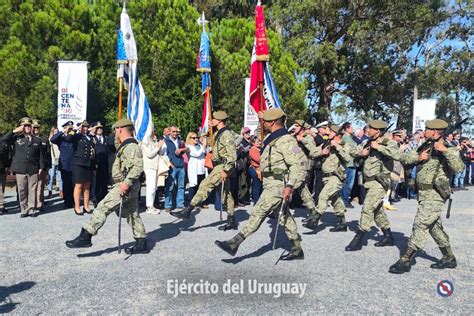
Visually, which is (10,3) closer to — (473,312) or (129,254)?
(129,254)

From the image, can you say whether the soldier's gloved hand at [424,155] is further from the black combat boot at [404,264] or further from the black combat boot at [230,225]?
the black combat boot at [230,225]

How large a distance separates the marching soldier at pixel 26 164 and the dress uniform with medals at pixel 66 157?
43 centimetres

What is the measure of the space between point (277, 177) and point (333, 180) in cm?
244

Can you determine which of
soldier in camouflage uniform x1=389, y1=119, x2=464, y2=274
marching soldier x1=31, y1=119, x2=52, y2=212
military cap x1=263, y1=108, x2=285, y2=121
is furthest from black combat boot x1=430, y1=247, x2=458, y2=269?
marching soldier x1=31, y1=119, x2=52, y2=212

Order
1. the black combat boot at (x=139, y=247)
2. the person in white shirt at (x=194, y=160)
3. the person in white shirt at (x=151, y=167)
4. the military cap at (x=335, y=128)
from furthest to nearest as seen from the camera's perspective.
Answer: the person in white shirt at (x=194, y=160), the person in white shirt at (x=151, y=167), the military cap at (x=335, y=128), the black combat boot at (x=139, y=247)

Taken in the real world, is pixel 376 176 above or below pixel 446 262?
above

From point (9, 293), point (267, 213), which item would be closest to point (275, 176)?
point (267, 213)

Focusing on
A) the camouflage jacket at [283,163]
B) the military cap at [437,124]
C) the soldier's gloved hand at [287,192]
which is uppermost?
the military cap at [437,124]

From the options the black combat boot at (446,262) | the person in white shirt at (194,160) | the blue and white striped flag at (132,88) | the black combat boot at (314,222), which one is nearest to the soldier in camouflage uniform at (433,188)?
the black combat boot at (446,262)

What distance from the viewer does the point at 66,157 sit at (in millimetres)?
9125

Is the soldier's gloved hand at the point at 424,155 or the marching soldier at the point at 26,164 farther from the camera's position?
the marching soldier at the point at 26,164

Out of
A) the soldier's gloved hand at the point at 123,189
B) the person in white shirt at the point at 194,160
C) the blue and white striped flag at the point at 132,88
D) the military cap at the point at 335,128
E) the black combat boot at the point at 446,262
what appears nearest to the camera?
the black combat boot at the point at 446,262

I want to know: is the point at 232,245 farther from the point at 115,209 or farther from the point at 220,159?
the point at 220,159

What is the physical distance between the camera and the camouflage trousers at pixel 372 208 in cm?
628
